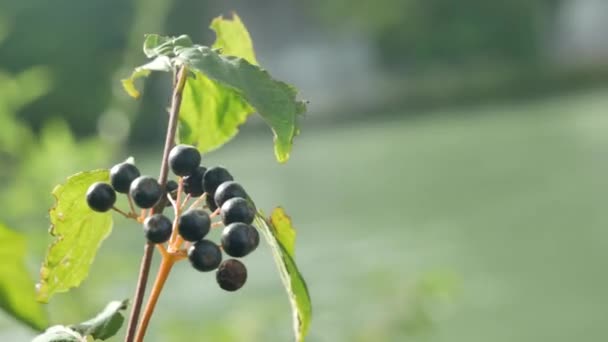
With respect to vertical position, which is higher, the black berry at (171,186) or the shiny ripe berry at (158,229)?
the shiny ripe berry at (158,229)

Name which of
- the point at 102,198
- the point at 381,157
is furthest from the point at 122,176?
the point at 381,157

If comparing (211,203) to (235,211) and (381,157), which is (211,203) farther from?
(381,157)

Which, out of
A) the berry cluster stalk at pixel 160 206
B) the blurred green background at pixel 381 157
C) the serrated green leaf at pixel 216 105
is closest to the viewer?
the berry cluster stalk at pixel 160 206

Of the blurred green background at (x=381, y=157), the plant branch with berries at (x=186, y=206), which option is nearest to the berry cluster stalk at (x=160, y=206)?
the plant branch with berries at (x=186, y=206)

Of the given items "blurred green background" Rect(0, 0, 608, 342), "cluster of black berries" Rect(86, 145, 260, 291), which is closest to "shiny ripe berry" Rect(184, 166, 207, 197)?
"cluster of black berries" Rect(86, 145, 260, 291)

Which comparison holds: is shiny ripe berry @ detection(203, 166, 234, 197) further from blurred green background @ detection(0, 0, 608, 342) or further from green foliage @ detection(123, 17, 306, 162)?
blurred green background @ detection(0, 0, 608, 342)

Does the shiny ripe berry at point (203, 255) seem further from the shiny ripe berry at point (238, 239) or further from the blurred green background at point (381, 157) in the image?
the blurred green background at point (381, 157)
